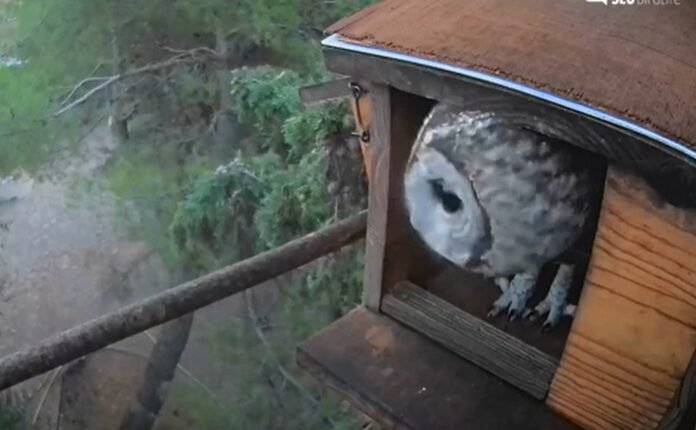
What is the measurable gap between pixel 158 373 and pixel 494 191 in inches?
61.1

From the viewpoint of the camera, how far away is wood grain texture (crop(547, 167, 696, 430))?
0.48 metres

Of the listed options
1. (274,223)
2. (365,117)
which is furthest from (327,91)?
(274,223)

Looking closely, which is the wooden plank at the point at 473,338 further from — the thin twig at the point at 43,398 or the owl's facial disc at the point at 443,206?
the thin twig at the point at 43,398

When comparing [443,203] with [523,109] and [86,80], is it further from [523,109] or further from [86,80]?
[86,80]

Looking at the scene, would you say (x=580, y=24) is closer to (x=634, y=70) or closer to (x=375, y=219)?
(x=634, y=70)

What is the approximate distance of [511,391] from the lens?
24.9 inches

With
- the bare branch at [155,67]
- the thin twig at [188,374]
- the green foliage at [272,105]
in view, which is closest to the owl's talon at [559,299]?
the green foliage at [272,105]

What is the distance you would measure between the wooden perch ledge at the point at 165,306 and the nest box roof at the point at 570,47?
1.06 ft

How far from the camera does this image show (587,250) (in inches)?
24.6

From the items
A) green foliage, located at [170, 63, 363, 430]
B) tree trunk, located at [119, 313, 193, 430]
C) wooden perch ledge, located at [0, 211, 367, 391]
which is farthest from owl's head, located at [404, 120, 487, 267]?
tree trunk, located at [119, 313, 193, 430]

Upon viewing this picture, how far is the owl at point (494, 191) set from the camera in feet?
Result: 1.83

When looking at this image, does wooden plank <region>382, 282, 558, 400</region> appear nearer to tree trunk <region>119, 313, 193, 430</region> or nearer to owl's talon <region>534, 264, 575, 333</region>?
owl's talon <region>534, 264, 575, 333</region>

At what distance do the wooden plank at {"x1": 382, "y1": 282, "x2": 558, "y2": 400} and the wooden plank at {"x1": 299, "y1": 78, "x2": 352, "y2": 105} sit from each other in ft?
0.69

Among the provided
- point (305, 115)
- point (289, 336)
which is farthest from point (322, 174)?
point (289, 336)
